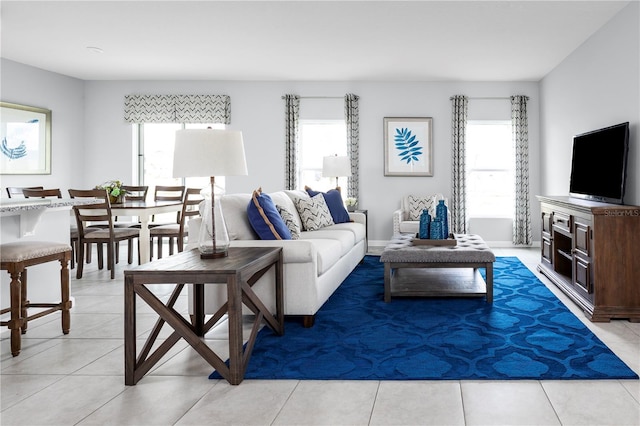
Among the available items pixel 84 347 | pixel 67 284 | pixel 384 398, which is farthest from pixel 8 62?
pixel 384 398

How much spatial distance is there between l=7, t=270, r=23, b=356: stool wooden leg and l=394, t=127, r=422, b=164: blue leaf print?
19.3ft

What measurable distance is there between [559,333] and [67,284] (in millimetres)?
3336

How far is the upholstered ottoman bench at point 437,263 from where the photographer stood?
12.9 ft

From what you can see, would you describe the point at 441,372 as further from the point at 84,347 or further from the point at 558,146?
the point at 558,146

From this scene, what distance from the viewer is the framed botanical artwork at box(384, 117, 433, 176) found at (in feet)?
Result: 24.9

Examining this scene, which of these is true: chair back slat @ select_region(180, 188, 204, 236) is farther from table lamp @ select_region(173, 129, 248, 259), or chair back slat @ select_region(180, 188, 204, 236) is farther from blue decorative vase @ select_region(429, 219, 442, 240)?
table lamp @ select_region(173, 129, 248, 259)

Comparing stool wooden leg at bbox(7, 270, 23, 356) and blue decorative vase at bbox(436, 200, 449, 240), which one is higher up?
blue decorative vase at bbox(436, 200, 449, 240)

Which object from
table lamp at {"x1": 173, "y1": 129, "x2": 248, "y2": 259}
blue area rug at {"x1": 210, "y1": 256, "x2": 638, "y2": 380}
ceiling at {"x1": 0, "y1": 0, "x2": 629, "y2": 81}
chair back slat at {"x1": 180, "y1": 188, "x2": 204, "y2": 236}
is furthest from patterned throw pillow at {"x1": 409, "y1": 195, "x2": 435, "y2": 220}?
table lamp at {"x1": 173, "y1": 129, "x2": 248, "y2": 259}

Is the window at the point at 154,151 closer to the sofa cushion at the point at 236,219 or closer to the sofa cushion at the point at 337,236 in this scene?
the sofa cushion at the point at 337,236

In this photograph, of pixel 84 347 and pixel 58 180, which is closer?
pixel 84 347

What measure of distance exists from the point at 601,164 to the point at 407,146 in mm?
3431

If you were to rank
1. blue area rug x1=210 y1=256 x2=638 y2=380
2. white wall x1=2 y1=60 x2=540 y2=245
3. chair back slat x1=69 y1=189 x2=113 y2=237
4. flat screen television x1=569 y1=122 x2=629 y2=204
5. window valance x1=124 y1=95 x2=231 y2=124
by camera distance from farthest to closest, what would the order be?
window valance x1=124 y1=95 x2=231 y2=124 < white wall x1=2 y1=60 x2=540 y2=245 < chair back slat x1=69 y1=189 x2=113 y2=237 < flat screen television x1=569 y1=122 x2=629 y2=204 < blue area rug x1=210 y1=256 x2=638 y2=380

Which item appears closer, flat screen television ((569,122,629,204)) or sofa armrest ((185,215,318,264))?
sofa armrest ((185,215,318,264))

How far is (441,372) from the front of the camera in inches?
97.8
